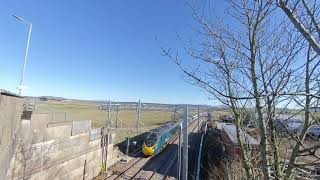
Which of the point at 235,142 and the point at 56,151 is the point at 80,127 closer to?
→ the point at 56,151

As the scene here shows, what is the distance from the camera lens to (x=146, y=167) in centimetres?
3048

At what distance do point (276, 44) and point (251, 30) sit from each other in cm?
70

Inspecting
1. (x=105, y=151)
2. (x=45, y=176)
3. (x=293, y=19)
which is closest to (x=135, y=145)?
(x=105, y=151)

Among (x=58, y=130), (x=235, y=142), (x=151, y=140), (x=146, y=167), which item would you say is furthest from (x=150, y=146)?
(x=235, y=142)

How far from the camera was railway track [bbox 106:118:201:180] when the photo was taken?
26.9m

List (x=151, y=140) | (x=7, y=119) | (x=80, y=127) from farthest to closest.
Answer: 1. (x=151, y=140)
2. (x=80, y=127)
3. (x=7, y=119)

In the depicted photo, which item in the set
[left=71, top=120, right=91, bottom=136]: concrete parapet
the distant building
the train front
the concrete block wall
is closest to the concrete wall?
the distant building

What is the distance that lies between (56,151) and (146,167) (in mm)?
12810

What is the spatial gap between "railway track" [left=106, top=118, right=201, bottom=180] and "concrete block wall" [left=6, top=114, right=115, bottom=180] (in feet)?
7.65

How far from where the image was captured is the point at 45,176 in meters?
18.1

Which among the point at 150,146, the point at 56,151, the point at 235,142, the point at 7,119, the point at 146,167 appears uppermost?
the point at 7,119

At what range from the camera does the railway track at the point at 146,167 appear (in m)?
26.9

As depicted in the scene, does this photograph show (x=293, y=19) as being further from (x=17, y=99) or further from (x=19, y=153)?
(x=19, y=153)

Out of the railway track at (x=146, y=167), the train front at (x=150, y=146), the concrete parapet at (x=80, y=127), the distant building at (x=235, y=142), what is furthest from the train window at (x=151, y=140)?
the distant building at (x=235, y=142)
